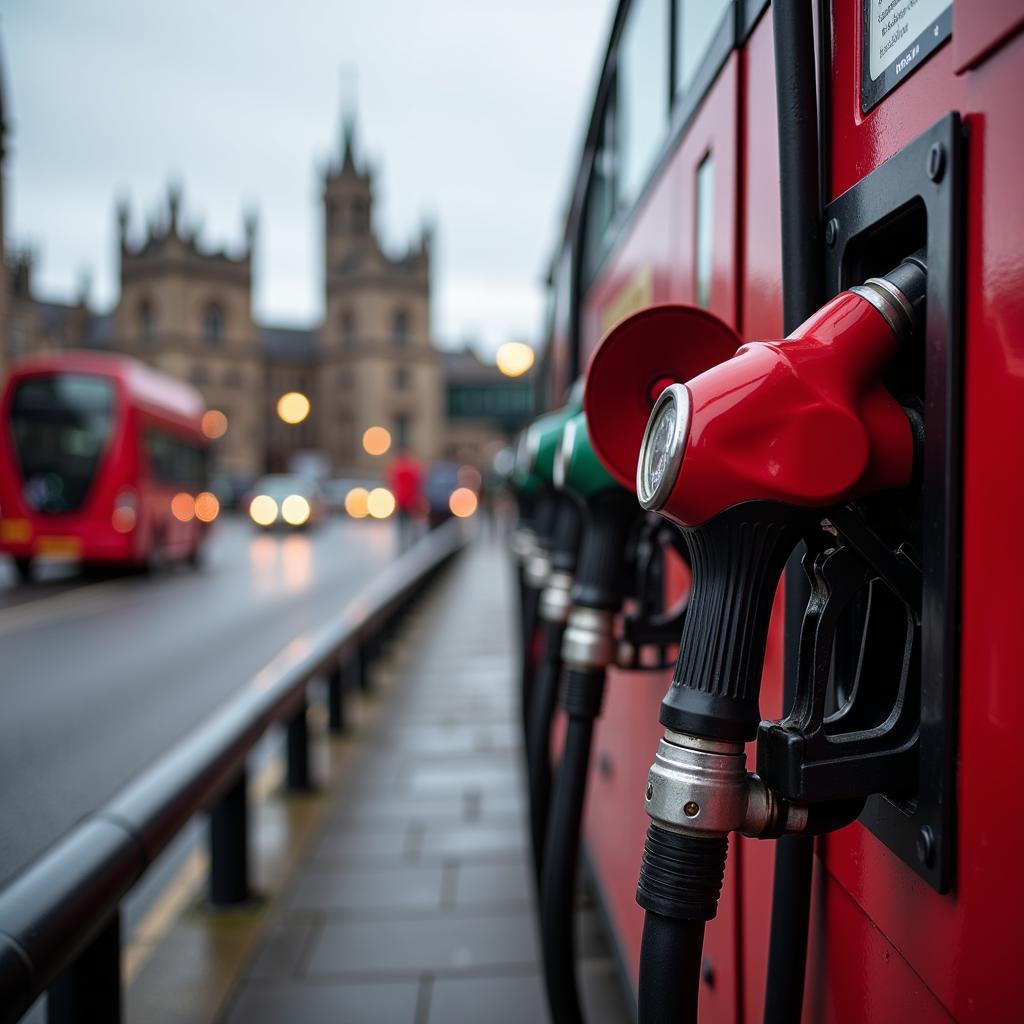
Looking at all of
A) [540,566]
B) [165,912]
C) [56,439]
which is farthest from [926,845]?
[56,439]

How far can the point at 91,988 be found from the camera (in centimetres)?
203

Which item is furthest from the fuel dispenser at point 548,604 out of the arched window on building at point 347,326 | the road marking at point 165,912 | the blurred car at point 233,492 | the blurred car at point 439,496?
the arched window on building at point 347,326

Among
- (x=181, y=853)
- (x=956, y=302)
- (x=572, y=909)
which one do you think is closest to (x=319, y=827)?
(x=181, y=853)

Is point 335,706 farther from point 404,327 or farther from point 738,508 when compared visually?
point 404,327

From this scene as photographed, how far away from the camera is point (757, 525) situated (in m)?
0.97

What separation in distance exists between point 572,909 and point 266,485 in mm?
27244

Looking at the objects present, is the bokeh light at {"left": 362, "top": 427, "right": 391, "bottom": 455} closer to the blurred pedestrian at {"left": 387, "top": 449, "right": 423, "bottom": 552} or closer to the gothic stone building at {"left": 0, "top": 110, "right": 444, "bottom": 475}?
the gothic stone building at {"left": 0, "top": 110, "right": 444, "bottom": 475}

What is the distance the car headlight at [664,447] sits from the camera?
0.94 metres

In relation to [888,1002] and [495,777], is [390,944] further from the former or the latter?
[888,1002]

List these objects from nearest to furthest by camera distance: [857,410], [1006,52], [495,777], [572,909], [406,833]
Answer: [1006,52] < [857,410] < [572,909] < [406,833] < [495,777]

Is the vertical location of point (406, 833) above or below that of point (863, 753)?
below

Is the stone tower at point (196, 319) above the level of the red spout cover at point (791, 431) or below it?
above

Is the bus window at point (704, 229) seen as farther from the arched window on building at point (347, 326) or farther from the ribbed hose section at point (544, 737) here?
the arched window on building at point (347, 326)

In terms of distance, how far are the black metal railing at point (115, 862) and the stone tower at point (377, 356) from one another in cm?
7185
